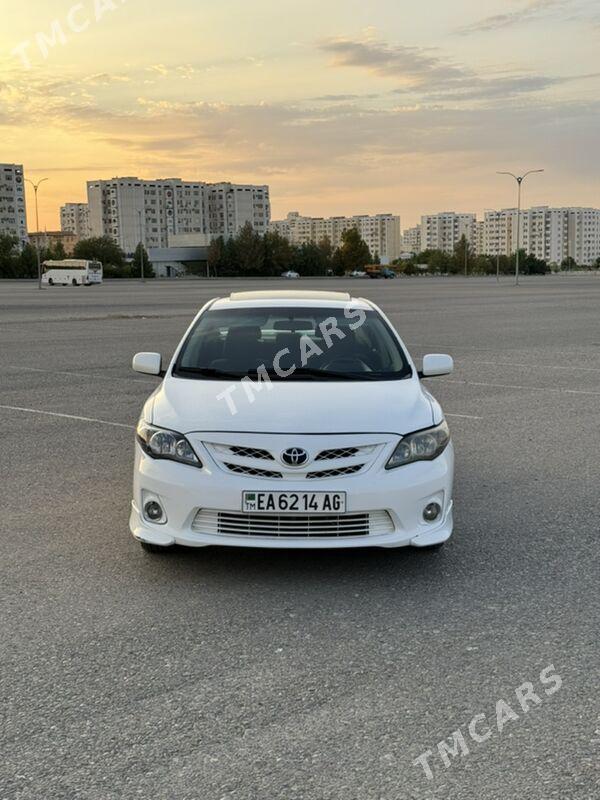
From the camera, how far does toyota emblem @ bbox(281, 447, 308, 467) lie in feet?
14.3

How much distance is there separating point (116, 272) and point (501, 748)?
117763mm

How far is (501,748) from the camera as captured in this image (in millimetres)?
2957

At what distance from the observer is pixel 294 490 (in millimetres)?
4316

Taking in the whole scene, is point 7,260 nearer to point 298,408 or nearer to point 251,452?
point 298,408

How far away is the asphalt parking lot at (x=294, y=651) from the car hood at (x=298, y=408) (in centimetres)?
81

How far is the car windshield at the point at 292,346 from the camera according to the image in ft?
18.1

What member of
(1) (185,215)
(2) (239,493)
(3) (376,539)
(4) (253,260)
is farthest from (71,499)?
(1) (185,215)

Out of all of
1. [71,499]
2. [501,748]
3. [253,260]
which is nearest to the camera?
[501,748]

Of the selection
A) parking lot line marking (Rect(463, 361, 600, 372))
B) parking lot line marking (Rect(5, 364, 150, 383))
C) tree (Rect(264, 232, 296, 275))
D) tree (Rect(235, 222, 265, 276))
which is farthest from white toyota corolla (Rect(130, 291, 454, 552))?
tree (Rect(264, 232, 296, 275))

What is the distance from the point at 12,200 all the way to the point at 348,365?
169353mm

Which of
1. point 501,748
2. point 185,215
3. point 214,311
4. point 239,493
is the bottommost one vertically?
point 501,748

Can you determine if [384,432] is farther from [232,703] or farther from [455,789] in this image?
[455,789]

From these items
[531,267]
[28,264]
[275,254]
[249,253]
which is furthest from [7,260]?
[531,267]

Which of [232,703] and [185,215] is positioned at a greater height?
[185,215]
